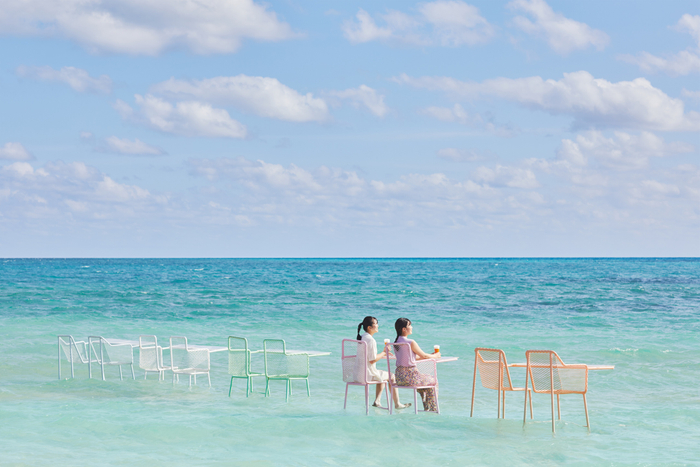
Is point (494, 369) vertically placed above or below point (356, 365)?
above

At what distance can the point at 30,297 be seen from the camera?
33.9 metres

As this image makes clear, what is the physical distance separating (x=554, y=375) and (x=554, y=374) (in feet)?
0.05

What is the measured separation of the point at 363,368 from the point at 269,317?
1612 centimetres

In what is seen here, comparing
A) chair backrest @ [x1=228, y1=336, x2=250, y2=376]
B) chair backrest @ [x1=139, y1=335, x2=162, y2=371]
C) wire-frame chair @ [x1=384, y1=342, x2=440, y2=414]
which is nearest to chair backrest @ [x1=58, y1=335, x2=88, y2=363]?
chair backrest @ [x1=139, y1=335, x2=162, y2=371]

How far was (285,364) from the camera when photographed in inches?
364

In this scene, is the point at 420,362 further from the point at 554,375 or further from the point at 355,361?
the point at 554,375

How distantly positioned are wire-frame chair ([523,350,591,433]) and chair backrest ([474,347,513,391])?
30cm

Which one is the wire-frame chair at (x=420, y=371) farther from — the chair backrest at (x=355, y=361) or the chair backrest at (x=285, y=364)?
the chair backrest at (x=285, y=364)

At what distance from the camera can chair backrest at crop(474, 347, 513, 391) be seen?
7664mm

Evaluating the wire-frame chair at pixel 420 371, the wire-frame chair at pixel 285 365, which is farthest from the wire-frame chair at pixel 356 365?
the wire-frame chair at pixel 285 365

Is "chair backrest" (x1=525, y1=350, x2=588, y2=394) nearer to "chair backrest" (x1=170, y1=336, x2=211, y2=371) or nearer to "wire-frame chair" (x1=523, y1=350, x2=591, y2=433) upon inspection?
"wire-frame chair" (x1=523, y1=350, x2=591, y2=433)

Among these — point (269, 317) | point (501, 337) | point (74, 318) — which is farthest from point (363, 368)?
point (74, 318)

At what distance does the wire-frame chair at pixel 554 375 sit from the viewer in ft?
24.2

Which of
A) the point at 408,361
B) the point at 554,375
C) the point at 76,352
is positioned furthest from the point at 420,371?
the point at 76,352
